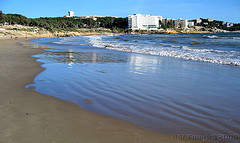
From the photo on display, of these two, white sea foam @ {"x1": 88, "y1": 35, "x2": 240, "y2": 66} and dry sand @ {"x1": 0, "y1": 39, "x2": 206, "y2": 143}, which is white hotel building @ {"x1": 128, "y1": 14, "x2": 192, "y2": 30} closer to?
white sea foam @ {"x1": 88, "y1": 35, "x2": 240, "y2": 66}

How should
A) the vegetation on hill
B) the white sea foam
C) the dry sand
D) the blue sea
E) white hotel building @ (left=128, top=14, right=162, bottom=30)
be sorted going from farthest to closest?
white hotel building @ (left=128, top=14, right=162, bottom=30) < the vegetation on hill < the white sea foam < the blue sea < the dry sand

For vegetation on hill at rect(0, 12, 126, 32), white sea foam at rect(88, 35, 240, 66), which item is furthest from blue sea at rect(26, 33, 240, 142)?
vegetation on hill at rect(0, 12, 126, 32)

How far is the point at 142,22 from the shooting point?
161750 mm

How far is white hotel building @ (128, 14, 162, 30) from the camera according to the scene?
15625 centimetres

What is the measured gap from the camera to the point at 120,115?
3.06 m

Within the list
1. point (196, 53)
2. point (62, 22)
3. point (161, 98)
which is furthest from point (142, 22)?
point (161, 98)

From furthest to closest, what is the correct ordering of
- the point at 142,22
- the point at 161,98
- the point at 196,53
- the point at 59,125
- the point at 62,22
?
1. the point at 142,22
2. the point at 62,22
3. the point at 196,53
4. the point at 161,98
5. the point at 59,125

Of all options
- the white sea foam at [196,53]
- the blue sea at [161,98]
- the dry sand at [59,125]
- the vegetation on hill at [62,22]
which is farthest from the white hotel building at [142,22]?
the dry sand at [59,125]

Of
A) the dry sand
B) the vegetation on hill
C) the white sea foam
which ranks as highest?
the vegetation on hill

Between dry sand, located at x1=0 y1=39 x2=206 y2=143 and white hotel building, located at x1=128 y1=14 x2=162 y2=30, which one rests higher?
white hotel building, located at x1=128 y1=14 x2=162 y2=30

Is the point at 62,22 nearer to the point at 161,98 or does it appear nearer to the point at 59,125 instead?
the point at 161,98

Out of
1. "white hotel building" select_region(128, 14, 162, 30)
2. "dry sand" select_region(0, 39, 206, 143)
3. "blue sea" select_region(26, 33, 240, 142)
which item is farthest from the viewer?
"white hotel building" select_region(128, 14, 162, 30)

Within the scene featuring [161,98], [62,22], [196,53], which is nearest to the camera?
[161,98]

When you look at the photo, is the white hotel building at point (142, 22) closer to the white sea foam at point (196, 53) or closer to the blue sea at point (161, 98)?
the white sea foam at point (196, 53)
